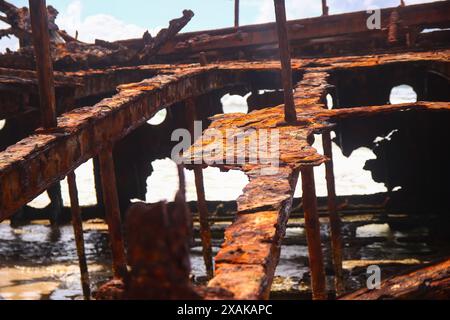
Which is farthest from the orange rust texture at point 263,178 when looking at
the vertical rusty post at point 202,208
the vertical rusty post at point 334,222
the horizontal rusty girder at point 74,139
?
the vertical rusty post at point 202,208

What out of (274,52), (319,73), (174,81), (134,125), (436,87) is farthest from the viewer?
(274,52)

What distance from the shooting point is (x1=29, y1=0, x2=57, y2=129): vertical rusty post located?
476 centimetres

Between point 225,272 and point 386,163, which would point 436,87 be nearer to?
point 386,163

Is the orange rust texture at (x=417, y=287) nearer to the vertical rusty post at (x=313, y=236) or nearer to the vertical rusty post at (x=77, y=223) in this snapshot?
the vertical rusty post at (x=313, y=236)

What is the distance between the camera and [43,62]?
480cm

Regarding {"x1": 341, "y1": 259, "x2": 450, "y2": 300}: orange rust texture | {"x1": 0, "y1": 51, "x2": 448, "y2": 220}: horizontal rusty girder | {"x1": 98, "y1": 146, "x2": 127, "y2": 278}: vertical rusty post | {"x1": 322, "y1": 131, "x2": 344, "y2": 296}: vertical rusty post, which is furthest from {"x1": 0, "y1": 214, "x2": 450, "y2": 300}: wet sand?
{"x1": 341, "y1": 259, "x2": 450, "y2": 300}: orange rust texture

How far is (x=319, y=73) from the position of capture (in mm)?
8227

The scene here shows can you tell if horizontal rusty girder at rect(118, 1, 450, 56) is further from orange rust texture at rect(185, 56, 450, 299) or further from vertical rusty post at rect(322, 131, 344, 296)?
vertical rusty post at rect(322, 131, 344, 296)

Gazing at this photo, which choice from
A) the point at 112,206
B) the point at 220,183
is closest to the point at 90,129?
the point at 112,206

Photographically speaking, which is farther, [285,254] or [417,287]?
[285,254]

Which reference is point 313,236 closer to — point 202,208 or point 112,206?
point 112,206

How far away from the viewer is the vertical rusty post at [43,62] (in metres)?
4.76

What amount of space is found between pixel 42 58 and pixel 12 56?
16.6ft
